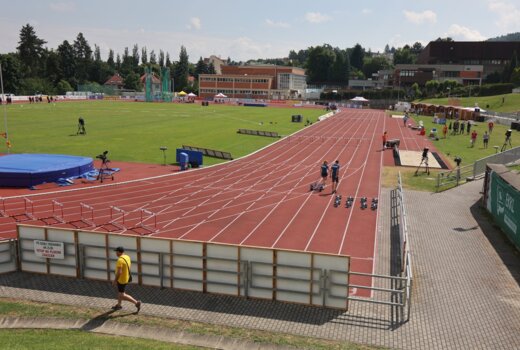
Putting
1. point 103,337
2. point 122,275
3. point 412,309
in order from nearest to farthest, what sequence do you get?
point 103,337, point 122,275, point 412,309

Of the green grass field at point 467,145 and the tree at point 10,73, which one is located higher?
the tree at point 10,73

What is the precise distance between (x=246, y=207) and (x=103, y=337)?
10978 millimetres

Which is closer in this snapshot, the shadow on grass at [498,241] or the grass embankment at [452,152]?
the shadow on grass at [498,241]

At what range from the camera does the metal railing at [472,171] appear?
25.2m

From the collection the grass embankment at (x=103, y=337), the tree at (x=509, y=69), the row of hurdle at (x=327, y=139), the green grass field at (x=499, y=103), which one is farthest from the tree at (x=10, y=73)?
the tree at (x=509, y=69)

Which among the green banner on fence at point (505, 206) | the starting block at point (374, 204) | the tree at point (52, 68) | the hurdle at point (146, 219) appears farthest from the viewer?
the tree at point (52, 68)

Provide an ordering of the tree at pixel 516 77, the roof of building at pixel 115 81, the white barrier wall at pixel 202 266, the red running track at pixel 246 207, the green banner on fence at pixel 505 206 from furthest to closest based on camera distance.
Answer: the roof of building at pixel 115 81, the tree at pixel 516 77, the red running track at pixel 246 207, the green banner on fence at pixel 505 206, the white barrier wall at pixel 202 266

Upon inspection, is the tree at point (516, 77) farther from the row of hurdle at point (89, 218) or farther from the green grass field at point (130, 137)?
the row of hurdle at point (89, 218)

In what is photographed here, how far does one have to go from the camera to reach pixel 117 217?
58.7 ft

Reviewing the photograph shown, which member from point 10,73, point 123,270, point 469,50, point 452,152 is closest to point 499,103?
point 452,152

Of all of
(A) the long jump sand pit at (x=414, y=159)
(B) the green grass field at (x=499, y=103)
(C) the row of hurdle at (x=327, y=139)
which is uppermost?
(B) the green grass field at (x=499, y=103)

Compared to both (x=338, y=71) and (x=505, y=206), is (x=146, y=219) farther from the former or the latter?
(x=338, y=71)

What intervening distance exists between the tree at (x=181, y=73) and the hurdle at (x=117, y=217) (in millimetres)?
146277

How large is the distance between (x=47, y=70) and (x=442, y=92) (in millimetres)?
109171
